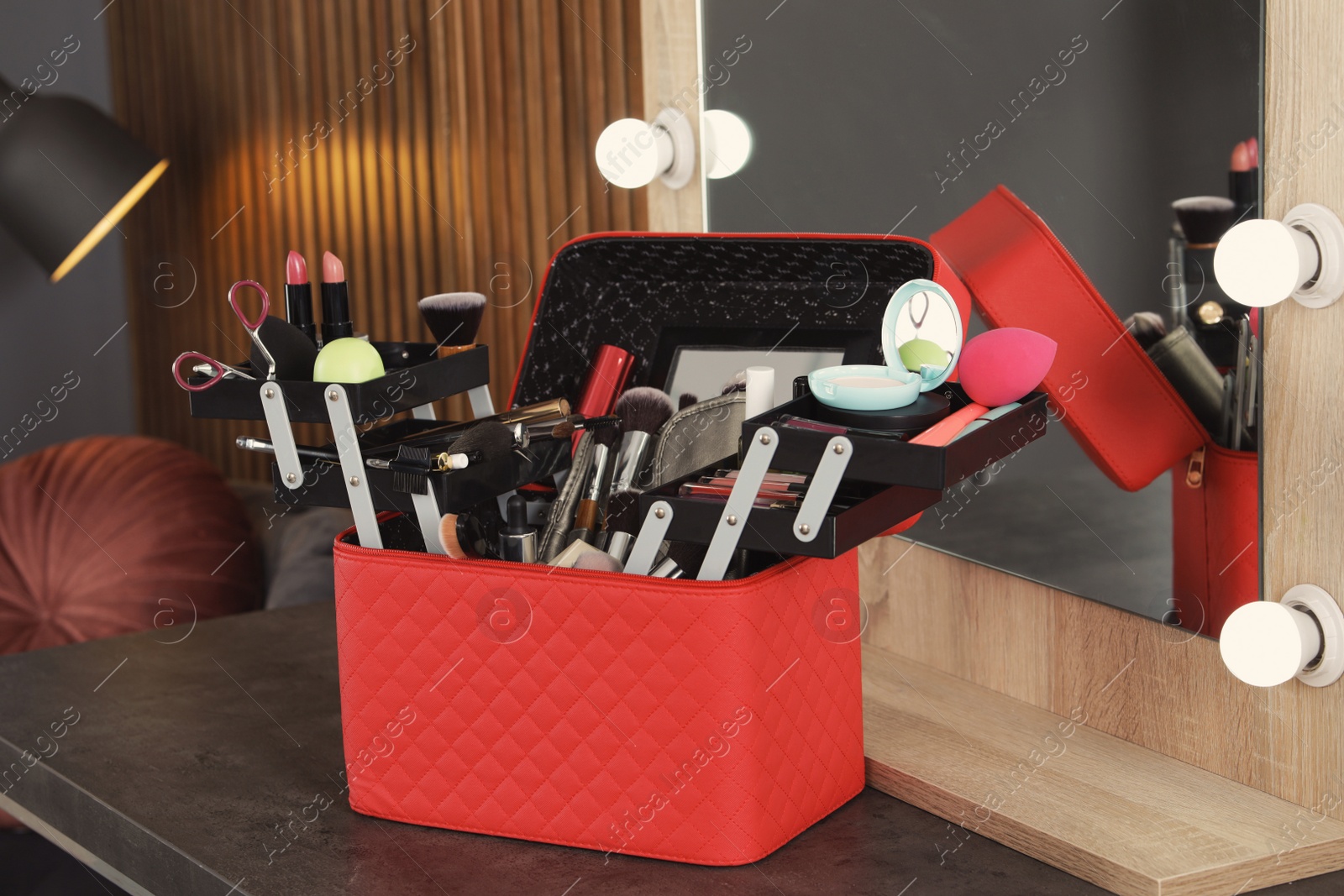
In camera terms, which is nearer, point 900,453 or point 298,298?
point 900,453

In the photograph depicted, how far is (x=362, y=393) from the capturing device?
74cm

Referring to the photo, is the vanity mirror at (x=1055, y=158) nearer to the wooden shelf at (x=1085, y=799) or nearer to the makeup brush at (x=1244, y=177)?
the makeup brush at (x=1244, y=177)

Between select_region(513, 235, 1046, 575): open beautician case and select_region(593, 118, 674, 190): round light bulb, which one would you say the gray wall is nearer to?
select_region(593, 118, 674, 190): round light bulb

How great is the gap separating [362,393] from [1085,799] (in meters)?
0.51

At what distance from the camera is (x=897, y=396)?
708 millimetres

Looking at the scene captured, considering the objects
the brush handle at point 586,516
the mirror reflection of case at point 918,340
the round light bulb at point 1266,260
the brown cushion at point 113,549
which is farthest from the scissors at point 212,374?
the brown cushion at point 113,549

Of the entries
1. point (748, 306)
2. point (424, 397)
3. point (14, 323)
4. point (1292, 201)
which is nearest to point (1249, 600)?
point (1292, 201)

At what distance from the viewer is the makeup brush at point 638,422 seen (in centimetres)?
88

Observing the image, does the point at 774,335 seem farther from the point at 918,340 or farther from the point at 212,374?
the point at 212,374

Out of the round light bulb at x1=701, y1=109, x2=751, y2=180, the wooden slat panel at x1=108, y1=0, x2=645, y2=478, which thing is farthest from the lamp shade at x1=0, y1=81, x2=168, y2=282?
the round light bulb at x1=701, y1=109, x2=751, y2=180

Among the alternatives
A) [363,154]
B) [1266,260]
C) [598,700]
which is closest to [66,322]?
[363,154]

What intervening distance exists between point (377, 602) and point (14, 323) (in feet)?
7.48

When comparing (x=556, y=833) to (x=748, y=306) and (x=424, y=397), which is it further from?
(x=748, y=306)

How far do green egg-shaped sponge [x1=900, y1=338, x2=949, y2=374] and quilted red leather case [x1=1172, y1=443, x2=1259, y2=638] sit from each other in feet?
0.63
